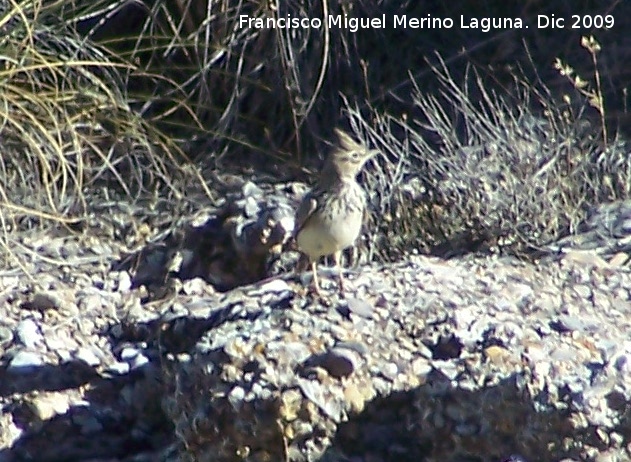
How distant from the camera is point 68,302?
6.04m

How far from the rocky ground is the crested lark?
120 mm

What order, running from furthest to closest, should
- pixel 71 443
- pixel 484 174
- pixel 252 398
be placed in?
pixel 484 174
pixel 71 443
pixel 252 398

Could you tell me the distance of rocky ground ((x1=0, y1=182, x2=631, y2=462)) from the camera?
4512mm

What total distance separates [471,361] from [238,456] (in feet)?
2.42

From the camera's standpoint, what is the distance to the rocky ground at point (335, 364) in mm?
4512

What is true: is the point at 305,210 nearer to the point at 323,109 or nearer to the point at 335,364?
the point at 335,364

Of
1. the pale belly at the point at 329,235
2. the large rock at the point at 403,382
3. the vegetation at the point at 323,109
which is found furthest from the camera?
the vegetation at the point at 323,109

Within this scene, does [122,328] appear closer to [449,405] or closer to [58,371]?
[58,371]

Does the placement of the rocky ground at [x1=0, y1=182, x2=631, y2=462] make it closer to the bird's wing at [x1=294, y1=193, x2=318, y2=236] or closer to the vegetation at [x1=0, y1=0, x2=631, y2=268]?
the bird's wing at [x1=294, y1=193, x2=318, y2=236]

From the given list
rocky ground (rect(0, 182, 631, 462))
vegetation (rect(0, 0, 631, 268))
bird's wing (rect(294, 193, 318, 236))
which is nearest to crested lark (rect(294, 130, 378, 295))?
bird's wing (rect(294, 193, 318, 236))

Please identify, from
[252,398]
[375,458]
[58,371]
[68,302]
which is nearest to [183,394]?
[252,398]

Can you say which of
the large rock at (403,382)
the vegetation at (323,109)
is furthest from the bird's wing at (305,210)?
the vegetation at (323,109)

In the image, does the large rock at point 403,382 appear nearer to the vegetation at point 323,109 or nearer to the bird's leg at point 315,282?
the bird's leg at point 315,282

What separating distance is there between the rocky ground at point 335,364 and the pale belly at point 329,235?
113 mm
